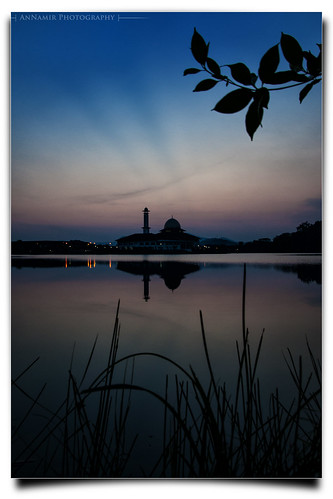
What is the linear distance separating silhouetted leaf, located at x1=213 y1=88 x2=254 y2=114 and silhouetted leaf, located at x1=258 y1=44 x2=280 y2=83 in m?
0.08

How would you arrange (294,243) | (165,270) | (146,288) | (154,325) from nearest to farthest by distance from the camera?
(294,243)
(154,325)
(146,288)
(165,270)

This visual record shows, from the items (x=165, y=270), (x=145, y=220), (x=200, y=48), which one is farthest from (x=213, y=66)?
(x=165, y=270)

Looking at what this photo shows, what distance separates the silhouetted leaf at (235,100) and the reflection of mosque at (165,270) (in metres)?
4.07

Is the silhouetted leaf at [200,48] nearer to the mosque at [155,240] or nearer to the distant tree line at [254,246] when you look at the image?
the distant tree line at [254,246]

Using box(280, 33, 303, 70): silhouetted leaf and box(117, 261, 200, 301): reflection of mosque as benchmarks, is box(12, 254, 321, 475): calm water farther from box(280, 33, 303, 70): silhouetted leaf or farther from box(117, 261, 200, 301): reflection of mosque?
box(280, 33, 303, 70): silhouetted leaf

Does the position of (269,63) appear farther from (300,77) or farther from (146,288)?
(146,288)

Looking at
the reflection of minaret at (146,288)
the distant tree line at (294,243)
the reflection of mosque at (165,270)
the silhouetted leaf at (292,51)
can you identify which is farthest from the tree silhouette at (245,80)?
the reflection of mosque at (165,270)

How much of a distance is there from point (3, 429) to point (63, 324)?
141 cm

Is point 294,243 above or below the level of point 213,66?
below

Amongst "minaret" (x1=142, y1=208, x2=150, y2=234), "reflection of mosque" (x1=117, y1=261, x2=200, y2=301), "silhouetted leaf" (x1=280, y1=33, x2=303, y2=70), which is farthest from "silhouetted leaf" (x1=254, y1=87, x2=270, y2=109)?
"reflection of mosque" (x1=117, y1=261, x2=200, y2=301)

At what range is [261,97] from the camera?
2.65 feet

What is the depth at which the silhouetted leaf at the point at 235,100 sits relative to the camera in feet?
2.65

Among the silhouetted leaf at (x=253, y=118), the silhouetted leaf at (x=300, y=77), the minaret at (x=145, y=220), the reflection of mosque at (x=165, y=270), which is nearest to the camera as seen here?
the silhouetted leaf at (x=253, y=118)

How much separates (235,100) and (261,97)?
2.3 inches
